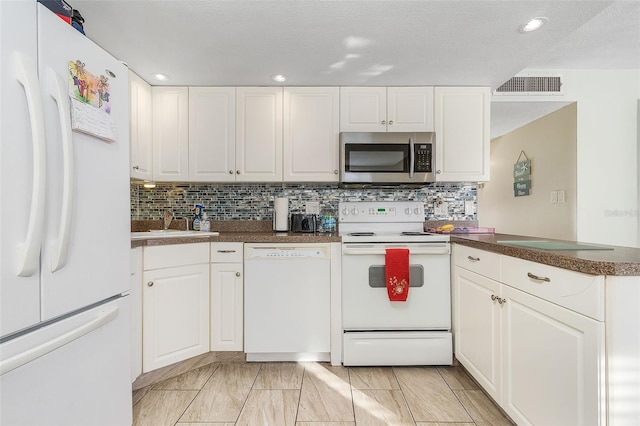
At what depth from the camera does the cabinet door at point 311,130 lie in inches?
103

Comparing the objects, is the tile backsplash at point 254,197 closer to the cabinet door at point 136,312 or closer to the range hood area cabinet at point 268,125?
the range hood area cabinet at point 268,125

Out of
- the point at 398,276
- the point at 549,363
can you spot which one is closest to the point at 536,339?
the point at 549,363

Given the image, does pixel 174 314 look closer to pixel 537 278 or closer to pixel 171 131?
pixel 171 131

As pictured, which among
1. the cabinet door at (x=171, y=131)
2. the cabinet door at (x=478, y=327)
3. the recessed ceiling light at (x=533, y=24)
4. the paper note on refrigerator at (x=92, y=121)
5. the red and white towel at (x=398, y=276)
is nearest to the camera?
the paper note on refrigerator at (x=92, y=121)

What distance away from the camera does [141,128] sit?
2.46 meters

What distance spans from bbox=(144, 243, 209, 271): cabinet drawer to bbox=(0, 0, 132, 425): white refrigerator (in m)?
0.60

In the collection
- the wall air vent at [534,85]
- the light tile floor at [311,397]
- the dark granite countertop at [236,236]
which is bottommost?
the light tile floor at [311,397]

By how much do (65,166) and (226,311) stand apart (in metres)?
1.52

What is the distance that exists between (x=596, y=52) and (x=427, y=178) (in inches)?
74.6

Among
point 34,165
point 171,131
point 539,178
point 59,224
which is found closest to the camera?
point 34,165

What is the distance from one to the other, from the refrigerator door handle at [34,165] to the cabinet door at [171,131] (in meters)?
1.73

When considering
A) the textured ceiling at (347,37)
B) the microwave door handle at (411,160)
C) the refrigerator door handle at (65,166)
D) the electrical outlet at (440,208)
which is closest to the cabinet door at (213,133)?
the textured ceiling at (347,37)

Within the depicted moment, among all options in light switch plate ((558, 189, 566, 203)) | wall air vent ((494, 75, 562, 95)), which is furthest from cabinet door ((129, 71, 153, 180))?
light switch plate ((558, 189, 566, 203))

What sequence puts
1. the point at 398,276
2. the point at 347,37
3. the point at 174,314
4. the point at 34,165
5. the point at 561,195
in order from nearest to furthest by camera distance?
the point at 34,165
the point at 347,37
the point at 174,314
the point at 398,276
the point at 561,195
